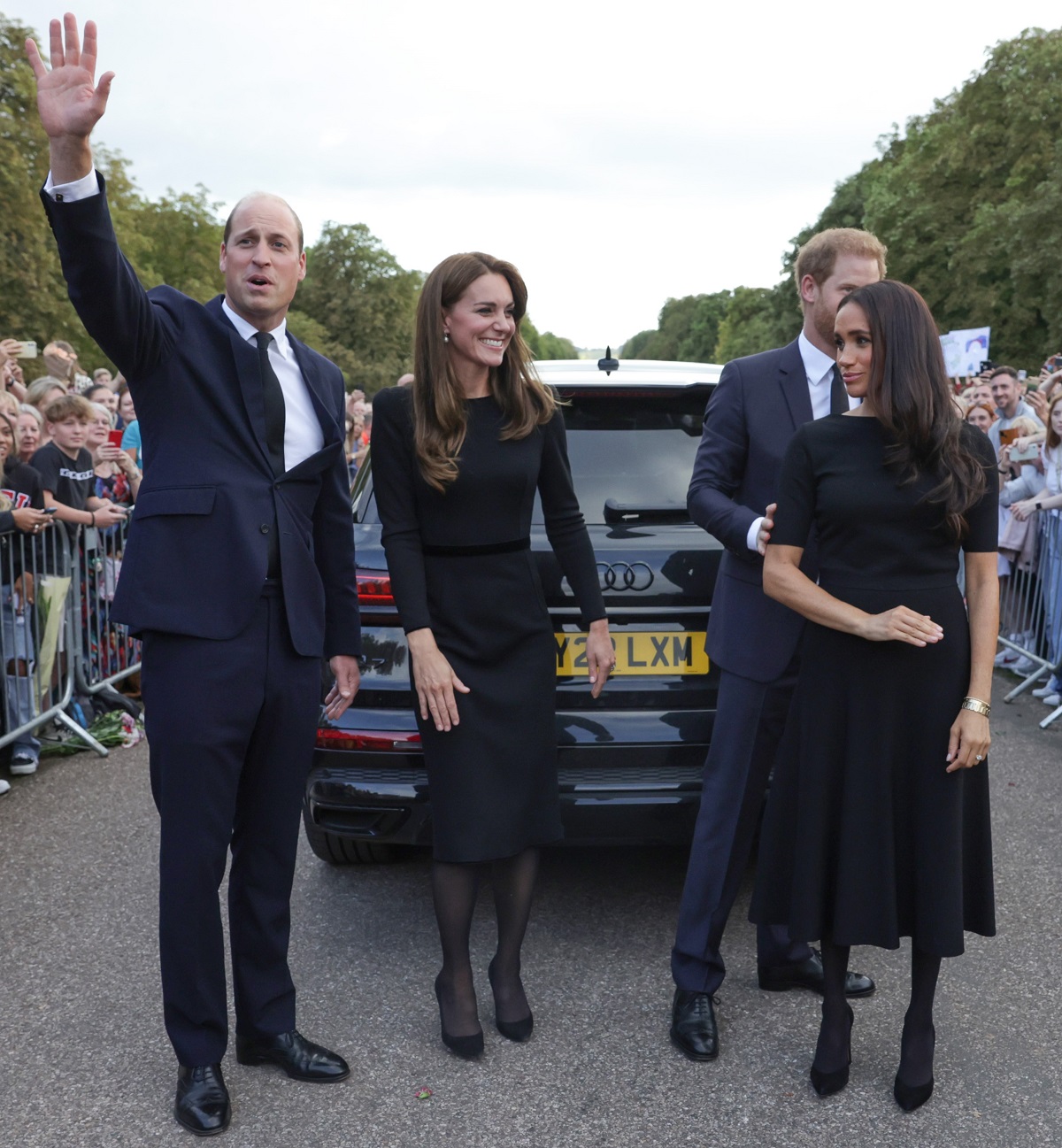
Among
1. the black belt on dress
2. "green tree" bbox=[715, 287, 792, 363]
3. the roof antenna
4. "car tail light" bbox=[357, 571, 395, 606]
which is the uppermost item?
"green tree" bbox=[715, 287, 792, 363]

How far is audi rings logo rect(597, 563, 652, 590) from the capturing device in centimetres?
401

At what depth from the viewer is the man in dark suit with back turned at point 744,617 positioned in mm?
3578

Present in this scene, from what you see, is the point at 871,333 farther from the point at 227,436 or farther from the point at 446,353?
the point at 227,436

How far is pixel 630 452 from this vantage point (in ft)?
14.3

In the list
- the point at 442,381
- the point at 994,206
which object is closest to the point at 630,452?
the point at 442,381

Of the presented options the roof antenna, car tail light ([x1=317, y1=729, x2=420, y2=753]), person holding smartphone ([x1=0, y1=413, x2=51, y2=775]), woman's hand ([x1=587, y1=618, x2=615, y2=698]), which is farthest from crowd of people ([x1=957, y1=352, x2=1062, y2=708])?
person holding smartphone ([x1=0, y1=413, x2=51, y2=775])

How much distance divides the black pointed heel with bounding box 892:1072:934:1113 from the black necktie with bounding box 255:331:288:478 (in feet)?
7.27

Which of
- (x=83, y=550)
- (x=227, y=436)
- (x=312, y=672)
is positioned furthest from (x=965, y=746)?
(x=83, y=550)

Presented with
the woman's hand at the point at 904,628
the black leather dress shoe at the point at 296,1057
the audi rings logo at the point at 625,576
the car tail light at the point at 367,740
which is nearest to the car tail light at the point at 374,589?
the car tail light at the point at 367,740

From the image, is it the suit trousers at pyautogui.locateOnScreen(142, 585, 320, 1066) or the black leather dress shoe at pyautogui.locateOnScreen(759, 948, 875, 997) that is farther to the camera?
the black leather dress shoe at pyautogui.locateOnScreen(759, 948, 875, 997)

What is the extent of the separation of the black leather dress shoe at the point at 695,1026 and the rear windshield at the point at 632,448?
153 centimetres

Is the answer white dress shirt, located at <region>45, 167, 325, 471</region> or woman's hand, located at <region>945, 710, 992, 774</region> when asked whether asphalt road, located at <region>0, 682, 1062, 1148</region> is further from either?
white dress shirt, located at <region>45, 167, 325, 471</region>

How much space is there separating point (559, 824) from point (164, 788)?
3.67 feet

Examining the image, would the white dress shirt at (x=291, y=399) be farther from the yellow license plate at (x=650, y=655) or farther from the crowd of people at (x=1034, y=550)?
the crowd of people at (x=1034, y=550)
